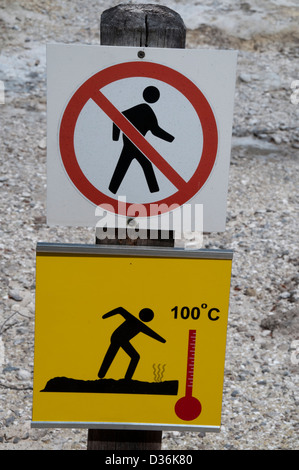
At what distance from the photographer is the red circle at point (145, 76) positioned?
6.05 ft

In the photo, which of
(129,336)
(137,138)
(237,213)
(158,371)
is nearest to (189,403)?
(158,371)

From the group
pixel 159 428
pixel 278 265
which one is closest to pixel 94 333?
pixel 159 428

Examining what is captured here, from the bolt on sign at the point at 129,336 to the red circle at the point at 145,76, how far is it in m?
0.18

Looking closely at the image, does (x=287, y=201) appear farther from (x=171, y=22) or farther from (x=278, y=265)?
(x=171, y=22)

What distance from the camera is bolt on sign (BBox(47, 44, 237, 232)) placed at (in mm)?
1841

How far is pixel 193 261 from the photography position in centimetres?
195

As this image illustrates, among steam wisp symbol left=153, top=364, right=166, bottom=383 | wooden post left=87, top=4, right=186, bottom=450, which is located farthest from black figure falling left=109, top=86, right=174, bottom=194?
steam wisp symbol left=153, top=364, right=166, bottom=383

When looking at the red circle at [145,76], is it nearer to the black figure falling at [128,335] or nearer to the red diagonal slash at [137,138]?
the red diagonal slash at [137,138]

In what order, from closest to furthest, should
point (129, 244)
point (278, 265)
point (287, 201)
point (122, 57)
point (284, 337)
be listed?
point (122, 57) → point (129, 244) → point (284, 337) → point (278, 265) → point (287, 201)

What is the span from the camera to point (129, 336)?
2.01 metres

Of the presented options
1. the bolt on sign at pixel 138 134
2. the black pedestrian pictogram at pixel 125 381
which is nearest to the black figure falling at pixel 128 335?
the black pedestrian pictogram at pixel 125 381

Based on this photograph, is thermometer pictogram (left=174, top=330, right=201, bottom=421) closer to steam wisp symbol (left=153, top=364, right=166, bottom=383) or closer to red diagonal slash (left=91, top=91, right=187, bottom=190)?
steam wisp symbol (left=153, top=364, right=166, bottom=383)

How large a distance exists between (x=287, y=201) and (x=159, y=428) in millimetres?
4169

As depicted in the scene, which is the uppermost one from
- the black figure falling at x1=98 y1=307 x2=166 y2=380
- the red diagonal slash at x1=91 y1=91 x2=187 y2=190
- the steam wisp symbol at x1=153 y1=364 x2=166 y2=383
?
the red diagonal slash at x1=91 y1=91 x2=187 y2=190
